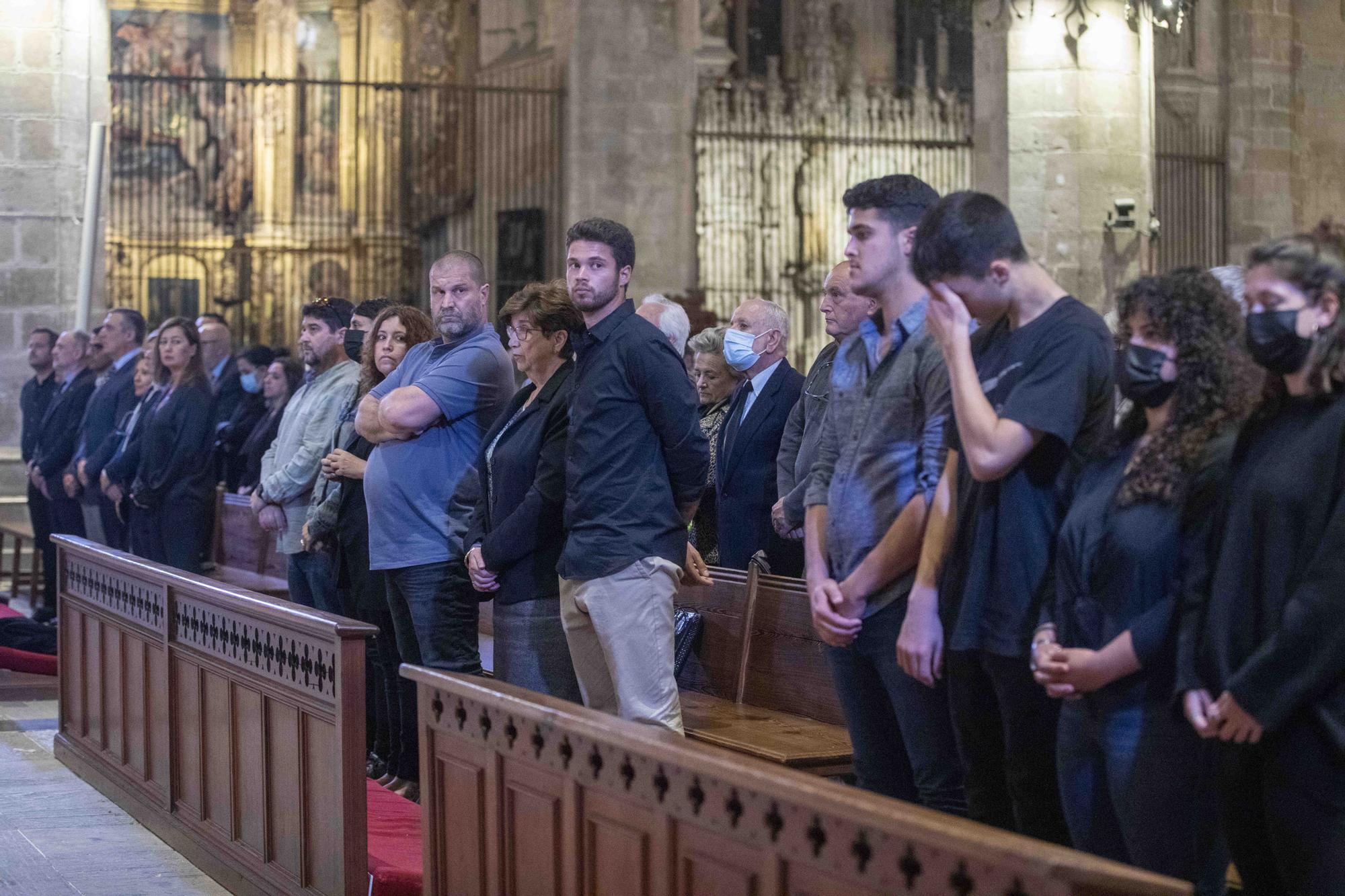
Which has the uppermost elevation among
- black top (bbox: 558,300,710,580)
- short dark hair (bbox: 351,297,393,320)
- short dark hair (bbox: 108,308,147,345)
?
short dark hair (bbox: 108,308,147,345)

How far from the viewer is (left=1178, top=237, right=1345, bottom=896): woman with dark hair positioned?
7.42 ft

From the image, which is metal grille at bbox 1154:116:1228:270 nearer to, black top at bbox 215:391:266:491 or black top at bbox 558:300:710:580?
black top at bbox 215:391:266:491

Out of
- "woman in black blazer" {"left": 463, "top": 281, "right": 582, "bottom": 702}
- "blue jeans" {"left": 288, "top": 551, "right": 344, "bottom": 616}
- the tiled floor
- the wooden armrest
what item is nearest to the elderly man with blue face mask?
the wooden armrest

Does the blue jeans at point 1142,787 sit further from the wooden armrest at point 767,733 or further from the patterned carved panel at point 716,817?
the wooden armrest at point 767,733

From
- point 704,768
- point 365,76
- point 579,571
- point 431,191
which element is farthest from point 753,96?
point 704,768

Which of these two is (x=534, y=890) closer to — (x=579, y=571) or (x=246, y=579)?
(x=579, y=571)

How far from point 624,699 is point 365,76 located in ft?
51.4

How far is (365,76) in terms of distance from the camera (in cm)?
1828

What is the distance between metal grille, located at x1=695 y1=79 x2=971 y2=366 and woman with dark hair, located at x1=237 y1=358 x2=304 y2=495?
483 cm

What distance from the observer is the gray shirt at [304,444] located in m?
5.55

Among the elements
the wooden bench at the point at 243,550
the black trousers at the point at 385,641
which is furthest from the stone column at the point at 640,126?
the black trousers at the point at 385,641

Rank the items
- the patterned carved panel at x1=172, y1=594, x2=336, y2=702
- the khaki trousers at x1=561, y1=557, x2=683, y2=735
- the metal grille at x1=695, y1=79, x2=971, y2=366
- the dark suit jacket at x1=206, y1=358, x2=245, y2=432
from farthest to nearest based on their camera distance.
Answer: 1. the metal grille at x1=695, y1=79, x2=971, y2=366
2. the dark suit jacket at x1=206, y1=358, x2=245, y2=432
3. the patterned carved panel at x1=172, y1=594, x2=336, y2=702
4. the khaki trousers at x1=561, y1=557, x2=683, y2=735

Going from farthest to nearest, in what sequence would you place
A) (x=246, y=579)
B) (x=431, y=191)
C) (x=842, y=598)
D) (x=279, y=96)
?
(x=279, y=96)
(x=431, y=191)
(x=246, y=579)
(x=842, y=598)

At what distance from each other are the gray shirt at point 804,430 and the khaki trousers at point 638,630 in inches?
28.1
